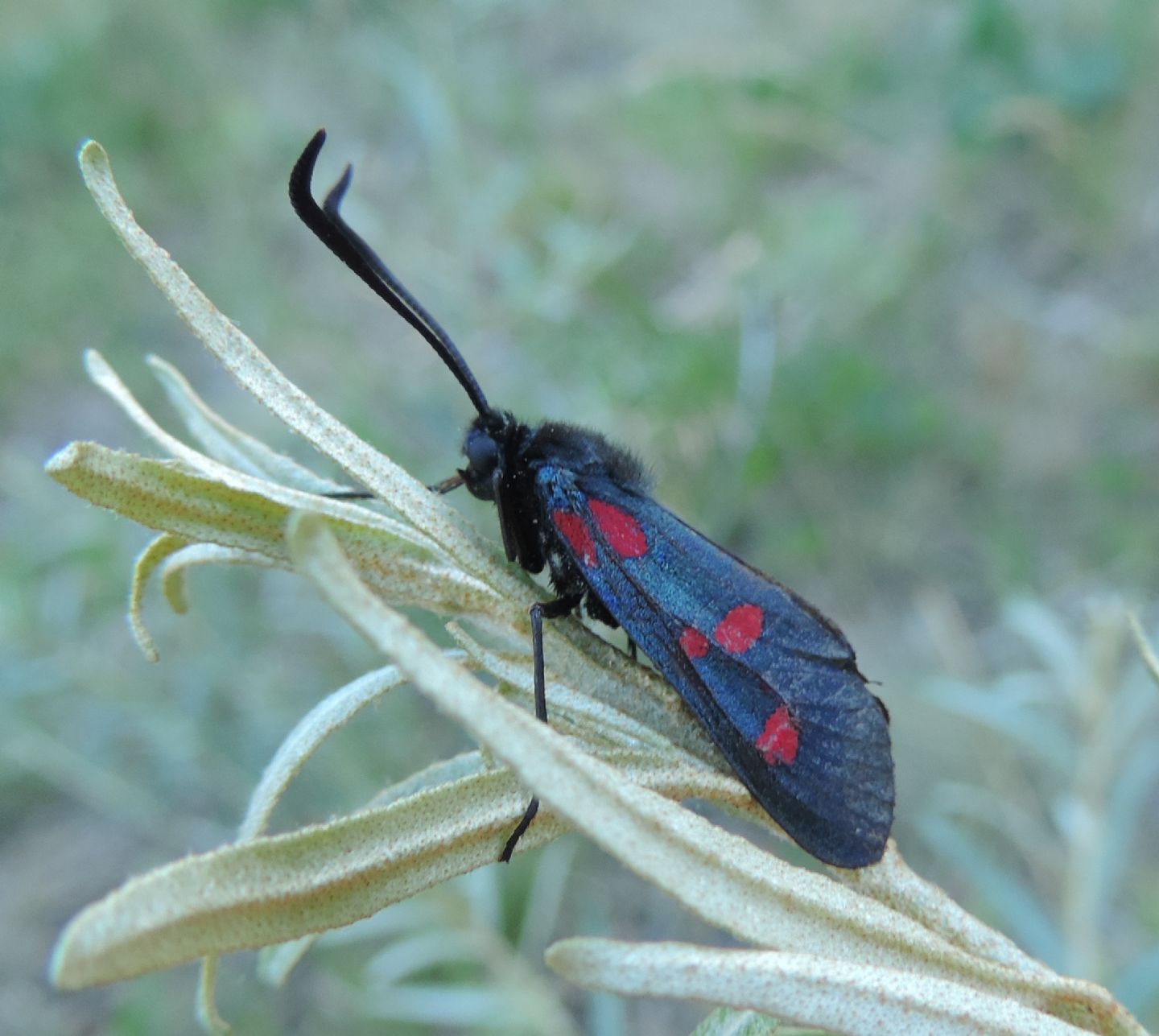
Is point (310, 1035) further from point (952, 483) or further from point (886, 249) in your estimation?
point (886, 249)

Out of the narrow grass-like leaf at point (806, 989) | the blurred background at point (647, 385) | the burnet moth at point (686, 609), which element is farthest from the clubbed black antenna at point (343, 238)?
the blurred background at point (647, 385)

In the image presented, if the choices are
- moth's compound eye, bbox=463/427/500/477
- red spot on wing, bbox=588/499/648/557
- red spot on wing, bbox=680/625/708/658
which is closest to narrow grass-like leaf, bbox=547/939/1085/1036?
red spot on wing, bbox=680/625/708/658

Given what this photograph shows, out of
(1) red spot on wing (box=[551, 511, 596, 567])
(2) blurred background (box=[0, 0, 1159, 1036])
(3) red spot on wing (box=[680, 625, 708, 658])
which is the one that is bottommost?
(3) red spot on wing (box=[680, 625, 708, 658])

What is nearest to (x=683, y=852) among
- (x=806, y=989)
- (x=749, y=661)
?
(x=806, y=989)

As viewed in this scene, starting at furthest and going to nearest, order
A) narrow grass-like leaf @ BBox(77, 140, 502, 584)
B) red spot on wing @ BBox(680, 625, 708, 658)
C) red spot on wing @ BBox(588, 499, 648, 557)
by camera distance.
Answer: red spot on wing @ BBox(588, 499, 648, 557) < red spot on wing @ BBox(680, 625, 708, 658) < narrow grass-like leaf @ BBox(77, 140, 502, 584)

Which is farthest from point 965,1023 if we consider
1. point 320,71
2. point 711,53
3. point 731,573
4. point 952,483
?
point 320,71

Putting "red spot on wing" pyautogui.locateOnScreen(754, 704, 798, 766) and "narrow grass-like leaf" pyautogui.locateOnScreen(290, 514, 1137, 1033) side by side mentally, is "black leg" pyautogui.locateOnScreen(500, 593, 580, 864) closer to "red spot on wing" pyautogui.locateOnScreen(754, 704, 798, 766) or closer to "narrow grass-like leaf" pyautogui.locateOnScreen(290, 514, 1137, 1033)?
"narrow grass-like leaf" pyautogui.locateOnScreen(290, 514, 1137, 1033)

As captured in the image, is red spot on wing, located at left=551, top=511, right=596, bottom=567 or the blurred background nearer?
red spot on wing, located at left=551, top=511, right=596, bottom=567

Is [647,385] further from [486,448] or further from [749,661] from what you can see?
[749,661]
